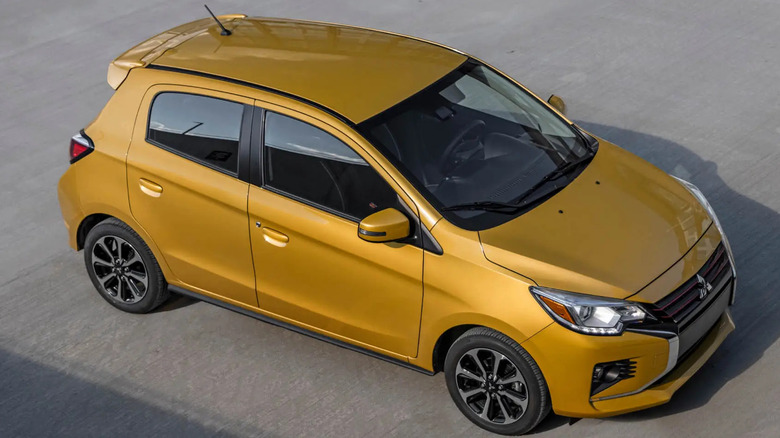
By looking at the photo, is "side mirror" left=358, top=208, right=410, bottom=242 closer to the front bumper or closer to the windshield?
the windshield

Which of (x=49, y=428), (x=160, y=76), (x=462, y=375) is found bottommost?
(x=49, y=428)

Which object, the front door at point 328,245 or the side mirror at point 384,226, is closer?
the side mirror at point 384,226

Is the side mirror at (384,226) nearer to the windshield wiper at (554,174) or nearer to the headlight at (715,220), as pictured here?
the windshield wiper at (554,174)

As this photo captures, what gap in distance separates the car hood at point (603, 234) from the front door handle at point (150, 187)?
2172 millimetres

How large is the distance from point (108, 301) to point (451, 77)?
2845 millimetres

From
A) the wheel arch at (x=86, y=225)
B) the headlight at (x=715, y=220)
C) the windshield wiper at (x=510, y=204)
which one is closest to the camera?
the windshield wiper at (x=510, y=204)

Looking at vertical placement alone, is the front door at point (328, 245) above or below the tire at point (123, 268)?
above

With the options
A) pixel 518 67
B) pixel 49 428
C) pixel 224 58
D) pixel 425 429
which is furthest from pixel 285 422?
pixel 518 67

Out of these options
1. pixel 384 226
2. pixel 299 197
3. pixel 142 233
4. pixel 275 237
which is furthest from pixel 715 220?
pixel 142 233

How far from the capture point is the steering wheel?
6008mm

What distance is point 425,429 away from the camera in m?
6.02

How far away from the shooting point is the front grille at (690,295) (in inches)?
218

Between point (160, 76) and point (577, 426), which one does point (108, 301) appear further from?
point (577, 426)

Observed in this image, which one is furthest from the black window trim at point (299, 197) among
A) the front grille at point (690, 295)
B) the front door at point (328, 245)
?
the front grille at point (690, 295)
